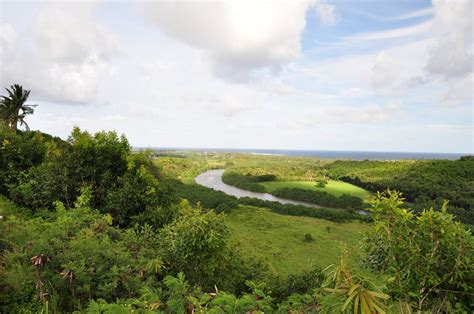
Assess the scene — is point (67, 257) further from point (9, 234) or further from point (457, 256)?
point (457, 256)

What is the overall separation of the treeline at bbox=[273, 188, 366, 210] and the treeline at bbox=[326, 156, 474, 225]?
8.08 meters

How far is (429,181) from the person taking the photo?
181ft

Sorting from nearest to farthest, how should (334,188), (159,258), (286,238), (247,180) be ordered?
(159,258) < (286,238) < (334,188) < (247,180)

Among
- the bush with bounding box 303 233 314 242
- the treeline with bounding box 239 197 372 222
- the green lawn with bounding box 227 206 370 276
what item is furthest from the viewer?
the treeline with bounding box 239 197 372 222

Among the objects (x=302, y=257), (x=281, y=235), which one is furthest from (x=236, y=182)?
(x=302, y=257)

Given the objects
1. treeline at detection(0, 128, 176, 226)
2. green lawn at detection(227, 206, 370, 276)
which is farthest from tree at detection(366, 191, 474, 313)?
green lawn at detection(227, 206, 370, 276)

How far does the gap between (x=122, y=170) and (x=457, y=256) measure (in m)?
9.33

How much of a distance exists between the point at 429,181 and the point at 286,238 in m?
44.7

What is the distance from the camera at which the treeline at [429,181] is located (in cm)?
4534

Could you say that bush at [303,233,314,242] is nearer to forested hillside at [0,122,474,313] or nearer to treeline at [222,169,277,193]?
forested hillside at [0,122,474,313]

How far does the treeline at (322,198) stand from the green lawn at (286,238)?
16060 millimetres

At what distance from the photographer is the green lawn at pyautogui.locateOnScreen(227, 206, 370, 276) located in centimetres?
2072

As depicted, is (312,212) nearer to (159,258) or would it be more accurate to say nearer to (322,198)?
(322,198)

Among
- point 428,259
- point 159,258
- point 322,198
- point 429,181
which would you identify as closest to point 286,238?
point 159,258
